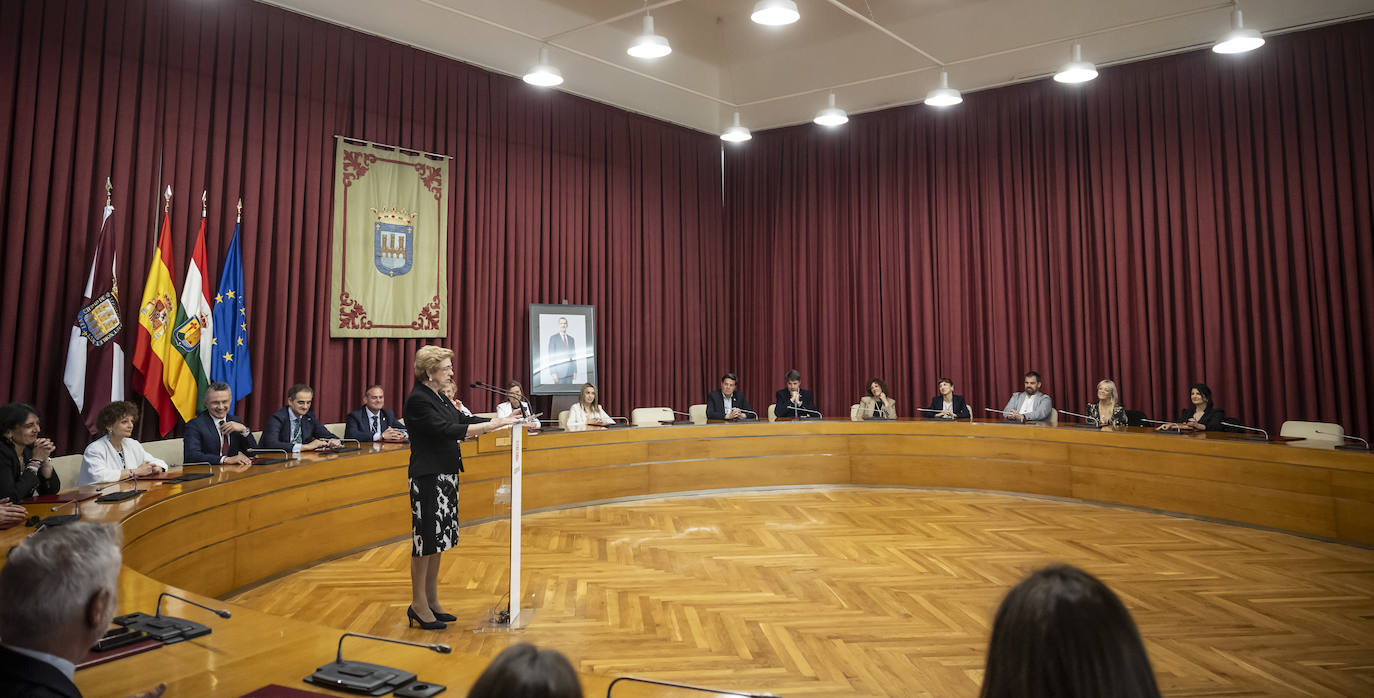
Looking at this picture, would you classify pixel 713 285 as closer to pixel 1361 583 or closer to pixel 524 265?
pixel 524 265

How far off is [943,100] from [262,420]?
6.31 metres

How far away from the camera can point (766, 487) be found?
7383 millimetres

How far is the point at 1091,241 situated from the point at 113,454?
8.33m

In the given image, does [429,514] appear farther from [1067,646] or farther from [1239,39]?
[1239,39]

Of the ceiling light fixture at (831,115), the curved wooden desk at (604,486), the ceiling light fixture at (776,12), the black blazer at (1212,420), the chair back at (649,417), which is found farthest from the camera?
the chair back at (649,417)

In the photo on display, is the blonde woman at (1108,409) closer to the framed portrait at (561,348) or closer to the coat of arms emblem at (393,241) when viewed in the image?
the framed portrait at (561,348)

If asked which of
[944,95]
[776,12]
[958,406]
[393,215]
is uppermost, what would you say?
[944,95]

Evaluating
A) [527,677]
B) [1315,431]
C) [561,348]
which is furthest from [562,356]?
[527,677]

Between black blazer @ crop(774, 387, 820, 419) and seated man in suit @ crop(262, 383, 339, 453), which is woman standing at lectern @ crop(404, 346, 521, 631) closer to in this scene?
seated man in suit @ crop(262, 383, 339, 453)

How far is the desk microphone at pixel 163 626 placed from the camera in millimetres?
1768

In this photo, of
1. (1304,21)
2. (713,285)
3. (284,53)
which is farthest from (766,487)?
(1304,21)

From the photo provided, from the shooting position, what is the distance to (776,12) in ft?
15.7

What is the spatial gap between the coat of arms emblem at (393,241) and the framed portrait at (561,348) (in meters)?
1.37

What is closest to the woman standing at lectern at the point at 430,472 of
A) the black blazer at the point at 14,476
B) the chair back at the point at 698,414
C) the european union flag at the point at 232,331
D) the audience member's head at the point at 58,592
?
the black blazer at the point at 14,476
